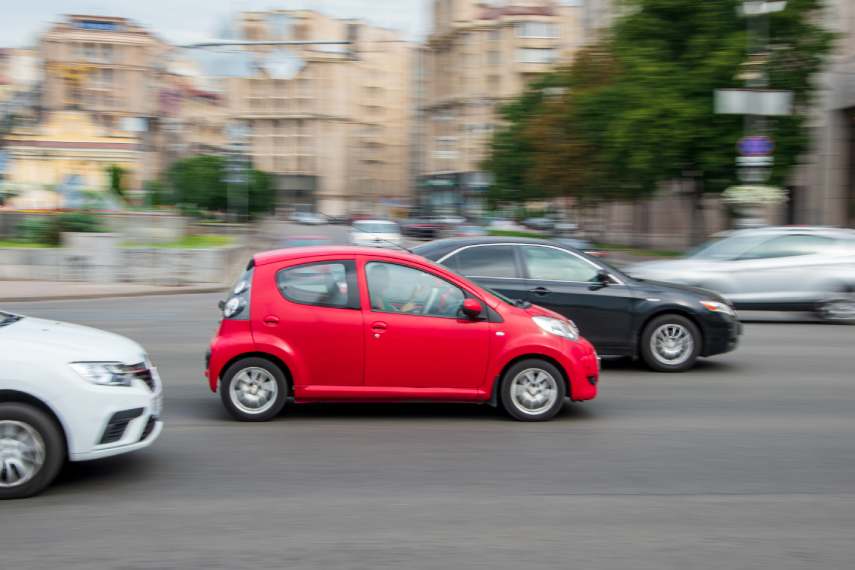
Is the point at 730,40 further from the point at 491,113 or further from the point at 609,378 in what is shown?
the point at 491,113

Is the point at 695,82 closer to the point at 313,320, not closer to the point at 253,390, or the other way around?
the point at 313,320

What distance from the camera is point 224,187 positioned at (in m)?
92.2

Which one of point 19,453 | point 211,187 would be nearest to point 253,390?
point 19,453

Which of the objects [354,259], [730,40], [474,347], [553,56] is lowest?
[474,347]

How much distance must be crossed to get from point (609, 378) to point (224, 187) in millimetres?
84488

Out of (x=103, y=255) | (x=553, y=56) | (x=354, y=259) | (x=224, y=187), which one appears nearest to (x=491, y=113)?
(x=553, y=56)

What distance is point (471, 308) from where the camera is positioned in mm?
8062

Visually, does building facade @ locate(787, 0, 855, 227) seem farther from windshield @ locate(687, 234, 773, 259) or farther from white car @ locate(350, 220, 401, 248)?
windshield @ locate(687, 234, 773, 259)

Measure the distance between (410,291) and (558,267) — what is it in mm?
3307

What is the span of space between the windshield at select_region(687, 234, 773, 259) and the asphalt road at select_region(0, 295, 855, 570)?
736 centimetres

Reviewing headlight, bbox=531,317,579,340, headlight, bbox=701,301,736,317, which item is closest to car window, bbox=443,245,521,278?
headlight, bbox=701,301,736,317

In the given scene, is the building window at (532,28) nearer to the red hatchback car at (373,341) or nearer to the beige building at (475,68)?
the beige building at (475,68)

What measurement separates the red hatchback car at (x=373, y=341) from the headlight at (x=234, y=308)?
0.01m

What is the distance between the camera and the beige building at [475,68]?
373 feet
